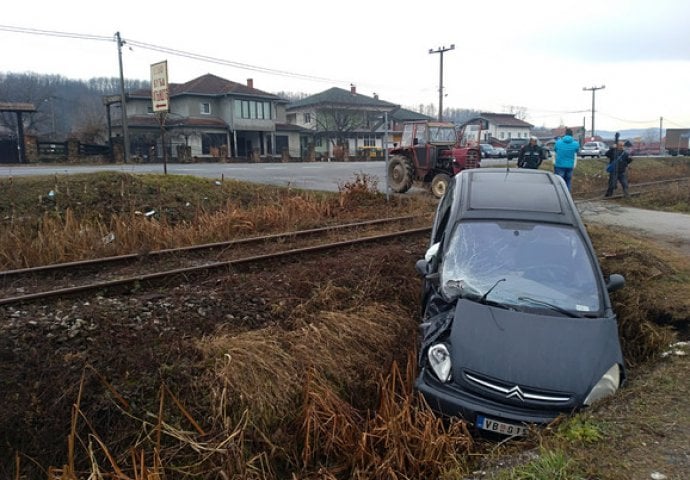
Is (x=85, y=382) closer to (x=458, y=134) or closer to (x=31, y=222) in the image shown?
(x=31, y=222)

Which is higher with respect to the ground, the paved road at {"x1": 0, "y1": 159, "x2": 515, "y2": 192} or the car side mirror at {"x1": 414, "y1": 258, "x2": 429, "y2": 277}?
the paved road at {"x1": 0, "y1": 159, "x2": 515, "y2": 192}

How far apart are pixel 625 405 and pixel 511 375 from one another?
2.70 ft

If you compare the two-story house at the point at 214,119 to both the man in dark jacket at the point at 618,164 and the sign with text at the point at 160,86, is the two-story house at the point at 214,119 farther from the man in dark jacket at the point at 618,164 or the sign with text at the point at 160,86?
the man in dark jacket at the point at 618,164

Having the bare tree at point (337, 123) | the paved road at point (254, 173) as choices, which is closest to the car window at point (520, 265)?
the paved road at point (254, 173)

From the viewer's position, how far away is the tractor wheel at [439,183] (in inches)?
616

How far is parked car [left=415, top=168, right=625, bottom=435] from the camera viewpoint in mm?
3562

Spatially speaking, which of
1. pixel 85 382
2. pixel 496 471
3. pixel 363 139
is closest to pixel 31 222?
pixel 85 382

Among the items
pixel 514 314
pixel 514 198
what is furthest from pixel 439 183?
pixel 514 314

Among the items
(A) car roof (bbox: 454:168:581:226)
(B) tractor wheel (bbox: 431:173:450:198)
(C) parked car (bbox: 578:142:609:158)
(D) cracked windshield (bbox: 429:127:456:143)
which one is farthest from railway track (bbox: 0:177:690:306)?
(C) parked car (bbox: 578:142:609:158)

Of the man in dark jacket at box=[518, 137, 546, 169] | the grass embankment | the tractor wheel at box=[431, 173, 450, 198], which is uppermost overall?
the man in dark jacket at box=[518, 137, 546, 169]

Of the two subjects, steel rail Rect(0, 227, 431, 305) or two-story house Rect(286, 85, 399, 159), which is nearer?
steel rail Rect(0, 227, 431, 305)

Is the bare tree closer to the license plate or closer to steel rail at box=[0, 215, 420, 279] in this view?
steel rail at box=[0, 215, 420, 279]

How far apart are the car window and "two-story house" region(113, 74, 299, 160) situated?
39.0 m

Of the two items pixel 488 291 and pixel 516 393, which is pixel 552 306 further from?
pixel 516 393
